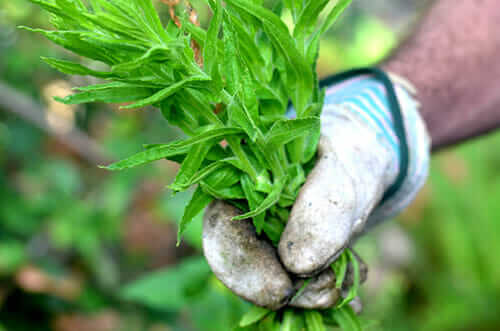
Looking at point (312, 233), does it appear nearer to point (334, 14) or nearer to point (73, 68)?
point (334, 14)

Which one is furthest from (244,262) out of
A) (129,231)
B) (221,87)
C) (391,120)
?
(129,231)

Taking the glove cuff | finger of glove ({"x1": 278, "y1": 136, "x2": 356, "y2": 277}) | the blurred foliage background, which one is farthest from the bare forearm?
finger of glove ({"x1": 278, "y1": 136, "x2": 356, "y2": 277})

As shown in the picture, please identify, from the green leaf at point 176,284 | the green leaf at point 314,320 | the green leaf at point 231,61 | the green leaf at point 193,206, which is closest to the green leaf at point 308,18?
the green leaf at point 231,61

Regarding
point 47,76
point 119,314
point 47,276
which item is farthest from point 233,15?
point 47,76

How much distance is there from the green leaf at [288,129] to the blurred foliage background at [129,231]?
115 centimetres

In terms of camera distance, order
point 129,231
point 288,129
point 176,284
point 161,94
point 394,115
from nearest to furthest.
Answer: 1. point 161,94
2. point 288,129
3. point 394,115
4. point 176,284
5. point 129,231

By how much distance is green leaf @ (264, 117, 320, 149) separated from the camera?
0.81m

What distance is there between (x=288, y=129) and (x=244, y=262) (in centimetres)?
36

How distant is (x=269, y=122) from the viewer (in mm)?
916

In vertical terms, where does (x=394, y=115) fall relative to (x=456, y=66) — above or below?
above

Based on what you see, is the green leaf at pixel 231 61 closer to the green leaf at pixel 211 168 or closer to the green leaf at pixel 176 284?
the green leaf at pixel 211 168

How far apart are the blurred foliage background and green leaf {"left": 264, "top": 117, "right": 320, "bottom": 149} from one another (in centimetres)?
115

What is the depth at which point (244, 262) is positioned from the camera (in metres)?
1.01

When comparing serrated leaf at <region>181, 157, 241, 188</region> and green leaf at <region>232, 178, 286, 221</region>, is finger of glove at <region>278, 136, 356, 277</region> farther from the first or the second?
serrated leaf at <region>181, 157, 241, 188</region>
